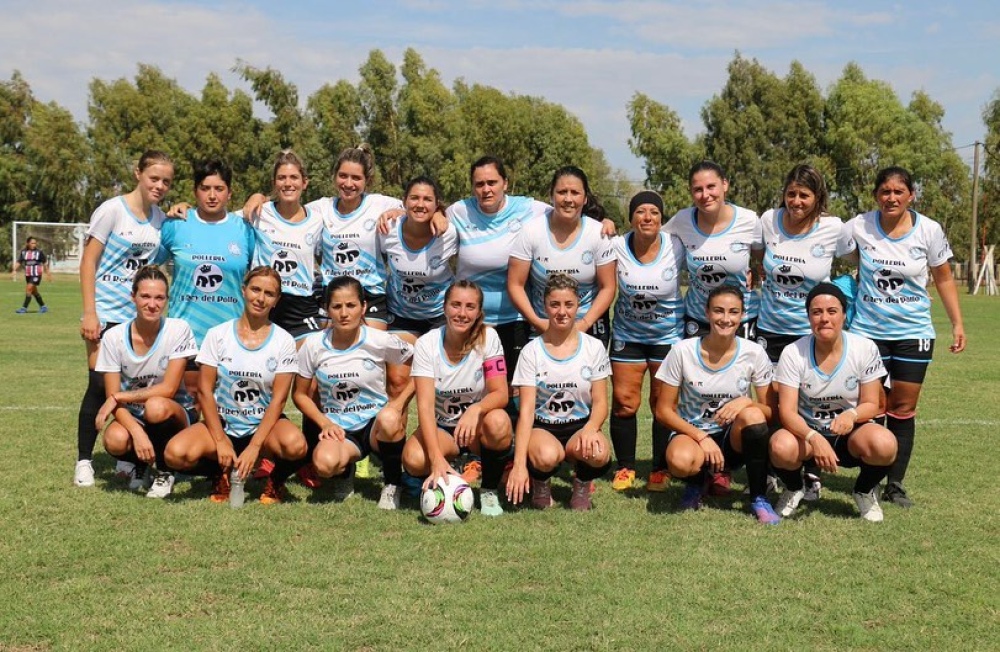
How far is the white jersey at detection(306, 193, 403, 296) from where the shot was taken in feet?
17.4

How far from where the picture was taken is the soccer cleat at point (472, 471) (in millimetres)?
5336

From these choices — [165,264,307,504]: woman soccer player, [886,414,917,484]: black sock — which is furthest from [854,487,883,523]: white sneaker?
[165,264,307,504]: woman soccer player

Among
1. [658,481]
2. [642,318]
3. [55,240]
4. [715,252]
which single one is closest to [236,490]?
[658,481]

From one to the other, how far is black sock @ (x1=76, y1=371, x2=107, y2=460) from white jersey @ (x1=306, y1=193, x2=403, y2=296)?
1.36 m

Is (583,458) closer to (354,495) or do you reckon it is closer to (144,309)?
(354,495)

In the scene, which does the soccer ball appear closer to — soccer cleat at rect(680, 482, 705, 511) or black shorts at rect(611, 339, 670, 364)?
soccer cleat at rect(680, 482, 705, 511)

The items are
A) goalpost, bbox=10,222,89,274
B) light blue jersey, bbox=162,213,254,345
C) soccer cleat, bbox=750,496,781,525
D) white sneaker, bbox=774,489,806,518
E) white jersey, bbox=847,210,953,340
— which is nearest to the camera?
soccer cleat, bbox=750,496,781,525

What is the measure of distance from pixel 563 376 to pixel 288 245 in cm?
180

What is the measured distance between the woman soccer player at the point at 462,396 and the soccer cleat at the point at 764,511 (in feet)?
4.08

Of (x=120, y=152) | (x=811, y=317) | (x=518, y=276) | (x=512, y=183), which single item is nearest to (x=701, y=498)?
(x=811, y=317)

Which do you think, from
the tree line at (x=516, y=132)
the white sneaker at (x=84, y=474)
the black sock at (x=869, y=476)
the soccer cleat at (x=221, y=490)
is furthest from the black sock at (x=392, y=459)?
the tree line at (x=516, y=132)

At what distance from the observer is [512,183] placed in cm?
3750

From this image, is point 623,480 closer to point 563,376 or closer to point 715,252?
point 563,376

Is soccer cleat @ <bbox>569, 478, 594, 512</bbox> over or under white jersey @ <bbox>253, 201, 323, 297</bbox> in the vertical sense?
under
